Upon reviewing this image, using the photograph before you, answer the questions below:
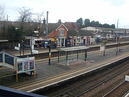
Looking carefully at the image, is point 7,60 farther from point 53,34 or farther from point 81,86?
point 53,34

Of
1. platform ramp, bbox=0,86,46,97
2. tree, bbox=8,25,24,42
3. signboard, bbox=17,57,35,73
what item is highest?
tree, bbox=8,25,24,42

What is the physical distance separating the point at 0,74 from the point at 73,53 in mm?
17252

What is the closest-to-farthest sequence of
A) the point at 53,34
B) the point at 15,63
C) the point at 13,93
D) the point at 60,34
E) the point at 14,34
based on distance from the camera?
the point at 13,93 < the point at 15,63 < the point at 14,34 < the point at 53,34 < the point at 60,34

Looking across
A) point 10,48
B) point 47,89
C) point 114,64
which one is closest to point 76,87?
point 47,89

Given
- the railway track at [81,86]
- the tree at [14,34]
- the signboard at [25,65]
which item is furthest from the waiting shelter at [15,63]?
the tree at [14,34]

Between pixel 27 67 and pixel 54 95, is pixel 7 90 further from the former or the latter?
pixel 27 67

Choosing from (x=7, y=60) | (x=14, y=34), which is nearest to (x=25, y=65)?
(x=7, y=60)

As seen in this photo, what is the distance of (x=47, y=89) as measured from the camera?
14820 millimetres

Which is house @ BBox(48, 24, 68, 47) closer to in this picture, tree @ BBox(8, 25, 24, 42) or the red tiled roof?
the red tiled roof

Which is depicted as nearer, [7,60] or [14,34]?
[7,60]

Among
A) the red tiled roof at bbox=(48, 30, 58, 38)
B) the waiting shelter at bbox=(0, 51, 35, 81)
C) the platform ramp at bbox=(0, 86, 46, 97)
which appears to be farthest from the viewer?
the red tiled roof at bbox=(48, 30, 58, 38)

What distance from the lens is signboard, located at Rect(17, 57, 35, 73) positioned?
16953mm

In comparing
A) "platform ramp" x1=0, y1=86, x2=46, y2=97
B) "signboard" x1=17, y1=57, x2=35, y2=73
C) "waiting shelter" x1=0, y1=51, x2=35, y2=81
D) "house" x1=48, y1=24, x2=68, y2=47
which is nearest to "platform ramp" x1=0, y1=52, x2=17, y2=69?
"waiting shelter" x1=0, y1=51, x2=35, y2=81

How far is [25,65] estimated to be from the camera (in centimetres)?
1745
